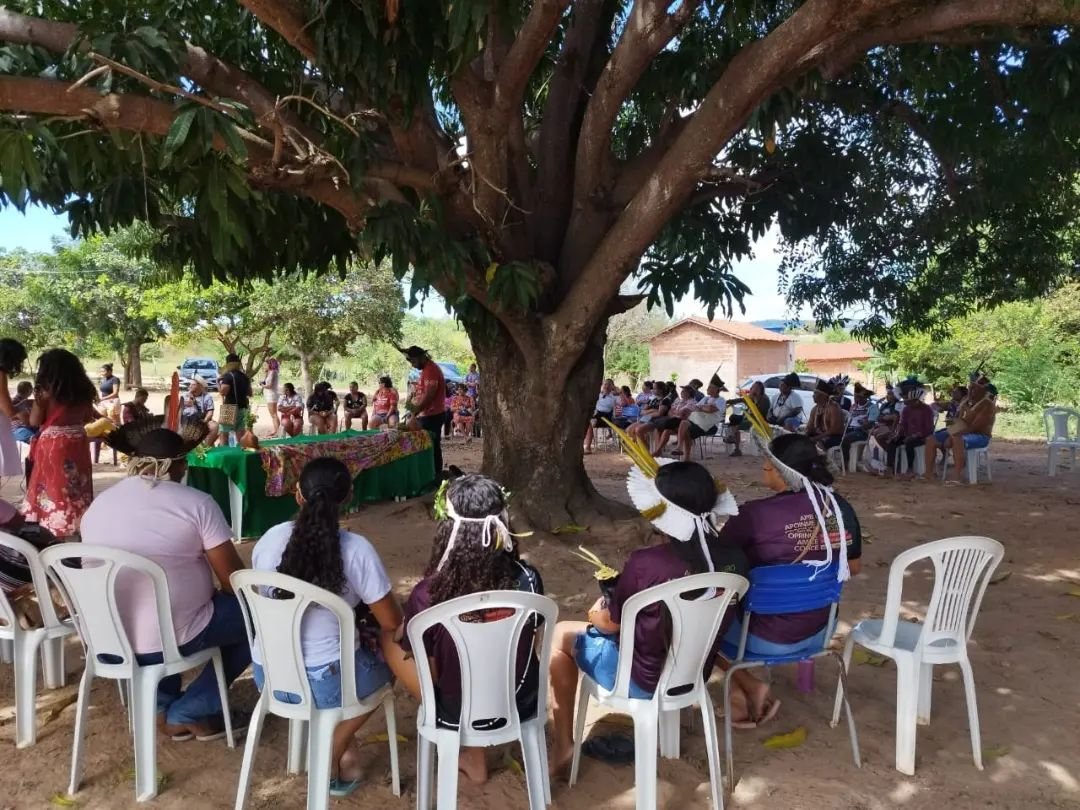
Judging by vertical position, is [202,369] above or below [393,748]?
above

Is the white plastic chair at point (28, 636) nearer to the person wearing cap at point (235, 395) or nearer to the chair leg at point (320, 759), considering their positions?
the chair leg at point (320, 759)

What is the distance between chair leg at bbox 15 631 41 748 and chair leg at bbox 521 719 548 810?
6.74 feet

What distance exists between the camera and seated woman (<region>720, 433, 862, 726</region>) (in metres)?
3.11

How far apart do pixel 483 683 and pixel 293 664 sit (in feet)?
2.12

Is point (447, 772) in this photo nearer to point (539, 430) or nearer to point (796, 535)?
point (796, 535)

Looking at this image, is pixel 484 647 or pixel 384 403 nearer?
pixel 484 647

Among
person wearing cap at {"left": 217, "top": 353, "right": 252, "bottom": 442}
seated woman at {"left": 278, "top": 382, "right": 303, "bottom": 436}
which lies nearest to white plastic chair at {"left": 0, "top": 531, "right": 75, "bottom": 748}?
person wearing cap at {"left": 217, "top": 353, "right": 252, "bottom": 442}

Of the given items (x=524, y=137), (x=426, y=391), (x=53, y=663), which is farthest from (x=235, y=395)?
(x=53, y=663)

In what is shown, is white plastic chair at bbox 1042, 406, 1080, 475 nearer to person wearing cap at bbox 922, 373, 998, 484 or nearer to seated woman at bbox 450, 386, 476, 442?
person wearing cap at bbox 922, 373, 998, 484

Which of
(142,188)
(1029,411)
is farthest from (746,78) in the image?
(1029,411)

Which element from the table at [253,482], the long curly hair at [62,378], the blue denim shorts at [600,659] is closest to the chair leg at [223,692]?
the blue denim shorts at [600,659]

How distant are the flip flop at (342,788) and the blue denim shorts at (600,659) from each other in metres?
0.95

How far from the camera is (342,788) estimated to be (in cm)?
290

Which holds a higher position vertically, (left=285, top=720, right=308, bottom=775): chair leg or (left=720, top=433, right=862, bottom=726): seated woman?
(left=720, top=433, right=862, bottom=726): seated woman
